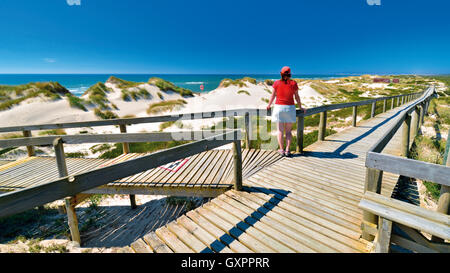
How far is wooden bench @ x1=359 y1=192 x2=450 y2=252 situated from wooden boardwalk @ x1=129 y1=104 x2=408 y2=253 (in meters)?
0.45

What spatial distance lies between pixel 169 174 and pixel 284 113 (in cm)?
274

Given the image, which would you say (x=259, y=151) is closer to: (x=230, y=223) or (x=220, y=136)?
(x=220, y=136)

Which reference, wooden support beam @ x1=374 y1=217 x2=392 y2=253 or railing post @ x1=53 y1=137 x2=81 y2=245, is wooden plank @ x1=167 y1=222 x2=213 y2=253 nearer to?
wooden support beam @ x1=374 y1=217 x2=392 y2=253

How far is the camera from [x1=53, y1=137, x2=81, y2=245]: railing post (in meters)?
3.39

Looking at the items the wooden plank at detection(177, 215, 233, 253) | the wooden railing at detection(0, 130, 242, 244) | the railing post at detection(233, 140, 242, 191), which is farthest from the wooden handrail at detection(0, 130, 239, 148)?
the wooden plank at detection(177, 215, 233, 253)

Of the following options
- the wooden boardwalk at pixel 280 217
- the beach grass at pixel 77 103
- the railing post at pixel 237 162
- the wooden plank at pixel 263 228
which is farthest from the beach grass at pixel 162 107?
the wooden plank at pixel 263 228

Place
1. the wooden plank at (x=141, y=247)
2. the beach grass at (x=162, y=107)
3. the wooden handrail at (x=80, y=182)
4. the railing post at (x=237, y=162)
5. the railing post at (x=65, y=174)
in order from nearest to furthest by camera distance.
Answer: the wooden handrail at (x=80, y=182) → the wooden plank at (x=141, y=247) → the railing post at (x=237, y=162) → the railing post at (x=65, y=174) → the beach grass at (x=162, y=107)

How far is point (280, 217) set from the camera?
9.15 feet

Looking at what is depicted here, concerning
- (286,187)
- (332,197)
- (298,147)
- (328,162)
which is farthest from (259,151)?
(332,197)

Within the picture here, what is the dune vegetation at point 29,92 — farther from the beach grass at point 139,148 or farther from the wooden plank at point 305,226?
the wooden plank at point 305,226

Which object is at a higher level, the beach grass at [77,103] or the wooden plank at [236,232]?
the beach grass at [77,103]

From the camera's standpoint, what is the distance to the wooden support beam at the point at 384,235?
188 centimetres

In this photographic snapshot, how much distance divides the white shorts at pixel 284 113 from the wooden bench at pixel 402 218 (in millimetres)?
2505
